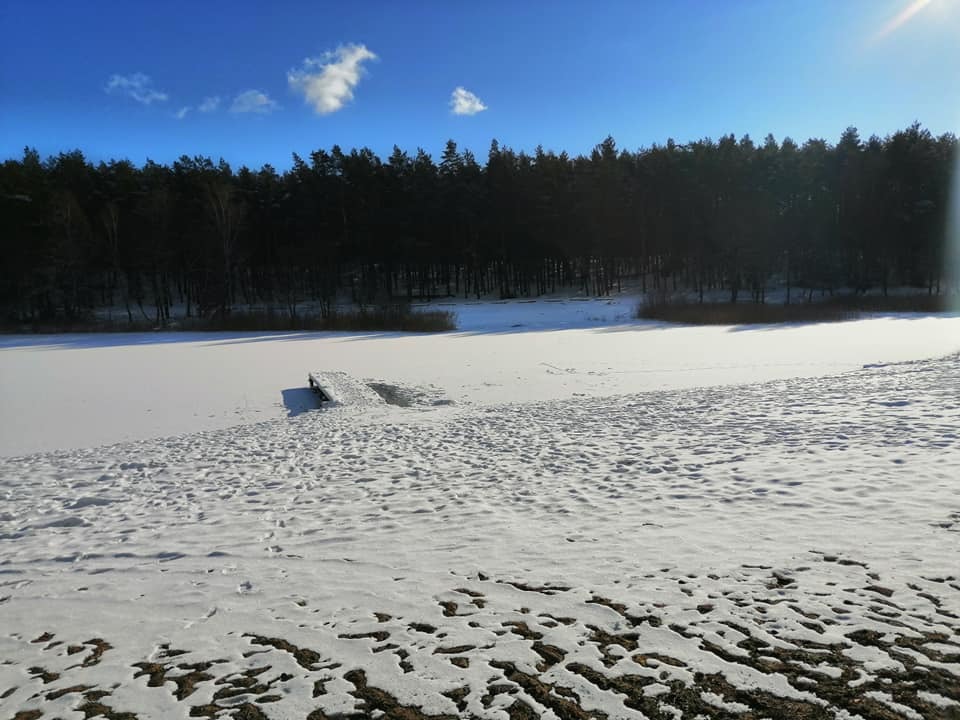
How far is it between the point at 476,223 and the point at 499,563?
164 ft

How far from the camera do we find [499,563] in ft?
14.0

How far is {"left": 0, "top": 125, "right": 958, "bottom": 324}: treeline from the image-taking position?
149 ft

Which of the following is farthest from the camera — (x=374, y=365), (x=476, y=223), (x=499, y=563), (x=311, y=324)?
(x=476, y=223)

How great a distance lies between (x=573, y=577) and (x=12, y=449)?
361 inches

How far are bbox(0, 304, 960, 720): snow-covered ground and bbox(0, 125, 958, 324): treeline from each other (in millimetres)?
38614

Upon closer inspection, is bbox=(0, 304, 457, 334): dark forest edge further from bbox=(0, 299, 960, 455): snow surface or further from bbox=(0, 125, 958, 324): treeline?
bbox=(0, 125, 958, 324): treeline

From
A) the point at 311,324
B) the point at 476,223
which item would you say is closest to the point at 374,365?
the point at 311,324

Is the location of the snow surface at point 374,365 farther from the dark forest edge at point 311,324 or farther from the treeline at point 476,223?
the treeline at point 476,223

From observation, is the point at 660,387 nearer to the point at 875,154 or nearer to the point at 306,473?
the point at 306,473

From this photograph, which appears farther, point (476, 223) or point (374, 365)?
point (476, 223)

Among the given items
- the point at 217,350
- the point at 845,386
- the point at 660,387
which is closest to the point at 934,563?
the point at 845,386

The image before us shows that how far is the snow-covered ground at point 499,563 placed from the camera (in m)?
2.82

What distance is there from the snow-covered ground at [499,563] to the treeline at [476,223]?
127 ft

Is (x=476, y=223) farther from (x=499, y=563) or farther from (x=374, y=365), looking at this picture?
(x=499, y=563)
